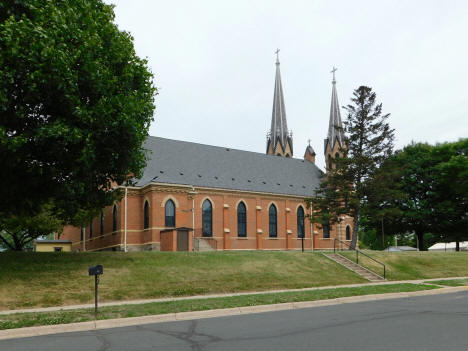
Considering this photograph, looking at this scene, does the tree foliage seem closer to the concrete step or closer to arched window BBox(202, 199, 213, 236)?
the concrete step

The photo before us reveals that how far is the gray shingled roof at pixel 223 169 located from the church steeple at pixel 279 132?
4.28 meters

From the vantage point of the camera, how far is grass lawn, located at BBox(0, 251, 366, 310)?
685 inches

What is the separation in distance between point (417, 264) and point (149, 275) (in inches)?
755

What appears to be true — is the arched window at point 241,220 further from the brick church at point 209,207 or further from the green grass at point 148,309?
the green grass at point 148,309

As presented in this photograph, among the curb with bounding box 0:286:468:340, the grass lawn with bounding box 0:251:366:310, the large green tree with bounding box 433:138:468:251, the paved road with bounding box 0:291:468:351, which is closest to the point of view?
the paved road with bounding box 0:291:468:351

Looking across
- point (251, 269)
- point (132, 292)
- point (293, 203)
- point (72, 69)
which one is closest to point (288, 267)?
point (251, 269)

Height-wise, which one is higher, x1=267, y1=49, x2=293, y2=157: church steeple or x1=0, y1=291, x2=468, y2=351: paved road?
x1=267, y1=49, x2=293, y2=157: church steeple

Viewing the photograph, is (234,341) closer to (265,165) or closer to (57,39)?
(57,39)

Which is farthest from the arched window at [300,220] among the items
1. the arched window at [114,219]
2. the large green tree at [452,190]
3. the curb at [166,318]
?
the curb at [166,318]

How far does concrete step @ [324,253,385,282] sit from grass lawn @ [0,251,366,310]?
86 centimetres

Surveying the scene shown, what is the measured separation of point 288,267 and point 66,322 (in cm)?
1568

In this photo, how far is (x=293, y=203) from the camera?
4669 cm

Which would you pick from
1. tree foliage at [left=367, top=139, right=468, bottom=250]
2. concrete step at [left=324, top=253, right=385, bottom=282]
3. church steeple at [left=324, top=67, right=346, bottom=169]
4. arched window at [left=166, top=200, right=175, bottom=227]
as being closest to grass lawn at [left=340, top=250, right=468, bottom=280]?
concrete step at [left=324, top=253, right=385, bottom=282]

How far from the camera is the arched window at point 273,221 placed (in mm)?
44969
